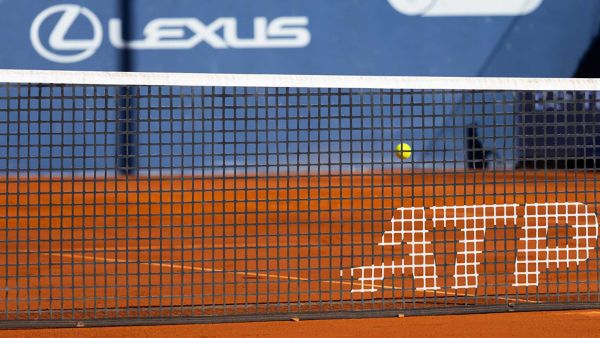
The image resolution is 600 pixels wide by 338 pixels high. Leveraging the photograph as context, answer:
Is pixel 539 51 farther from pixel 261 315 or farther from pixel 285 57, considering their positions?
pixel 261 315

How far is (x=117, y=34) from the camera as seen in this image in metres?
15.2

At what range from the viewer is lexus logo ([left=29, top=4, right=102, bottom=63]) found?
15.1 m

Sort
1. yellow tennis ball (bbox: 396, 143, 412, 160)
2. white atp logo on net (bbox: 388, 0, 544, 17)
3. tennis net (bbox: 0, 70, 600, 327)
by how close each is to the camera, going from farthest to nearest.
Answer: white atp logo on net (bbox: 388, 0, 544, 17), yellow tennis ball (bbox: 396, 143, 412, 160), tennis net (bbox: 0, 70, 600, 327)

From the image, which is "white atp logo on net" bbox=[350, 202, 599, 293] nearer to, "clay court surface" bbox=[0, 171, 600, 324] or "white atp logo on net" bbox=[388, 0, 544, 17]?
"clay court surface" bbox=[0, 171, 600, 324]

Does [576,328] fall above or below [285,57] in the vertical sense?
below

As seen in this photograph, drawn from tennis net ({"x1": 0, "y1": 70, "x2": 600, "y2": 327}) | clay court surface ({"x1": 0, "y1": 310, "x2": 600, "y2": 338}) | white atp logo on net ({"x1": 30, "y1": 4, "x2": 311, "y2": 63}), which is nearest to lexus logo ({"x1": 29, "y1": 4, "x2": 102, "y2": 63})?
white atp logo on net ({"x1": 30, "y1": 4, "x2": 311, "y2": 63})

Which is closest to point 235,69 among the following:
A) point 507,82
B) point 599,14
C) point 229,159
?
point 229,159

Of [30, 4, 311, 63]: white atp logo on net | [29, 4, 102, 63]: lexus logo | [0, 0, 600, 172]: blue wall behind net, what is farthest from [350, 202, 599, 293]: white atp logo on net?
[29, 4, 102, 63]: lexus logo

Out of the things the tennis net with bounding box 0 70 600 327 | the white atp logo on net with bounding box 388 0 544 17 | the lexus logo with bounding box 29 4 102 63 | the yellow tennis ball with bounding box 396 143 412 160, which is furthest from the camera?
the white atp logo on net with bounding box 388 0 544 17

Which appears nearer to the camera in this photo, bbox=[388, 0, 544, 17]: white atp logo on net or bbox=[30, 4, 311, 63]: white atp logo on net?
bbox=[30, 4, 311, 63]: white atp logo on net

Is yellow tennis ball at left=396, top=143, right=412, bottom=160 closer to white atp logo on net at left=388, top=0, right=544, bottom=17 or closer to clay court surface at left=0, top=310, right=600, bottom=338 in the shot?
Result: clay court surface at left=0, top=310, right=600, bottom=338

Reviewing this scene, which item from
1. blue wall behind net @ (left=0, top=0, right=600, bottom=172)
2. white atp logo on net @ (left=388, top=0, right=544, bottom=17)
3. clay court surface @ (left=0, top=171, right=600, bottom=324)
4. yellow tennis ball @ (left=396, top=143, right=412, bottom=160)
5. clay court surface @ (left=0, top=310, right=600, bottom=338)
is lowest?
clay court surface @ (left=0, top=310, right=600, bottom=338)

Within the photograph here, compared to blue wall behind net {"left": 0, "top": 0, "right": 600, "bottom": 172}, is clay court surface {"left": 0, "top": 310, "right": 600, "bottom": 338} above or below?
below

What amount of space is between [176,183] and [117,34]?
2625 mm
